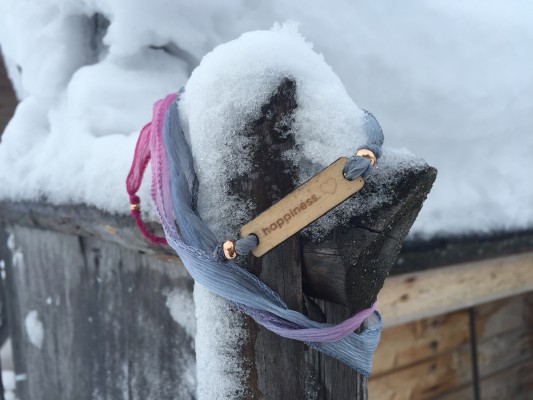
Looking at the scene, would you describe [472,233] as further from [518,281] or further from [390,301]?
[518,281]

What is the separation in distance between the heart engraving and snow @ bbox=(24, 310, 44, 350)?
1499mm

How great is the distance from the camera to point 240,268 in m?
0.65

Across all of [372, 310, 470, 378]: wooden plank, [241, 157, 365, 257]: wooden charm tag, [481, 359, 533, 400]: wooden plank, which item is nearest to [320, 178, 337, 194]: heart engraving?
[241, 157, 365, 257]: wooden charm tag

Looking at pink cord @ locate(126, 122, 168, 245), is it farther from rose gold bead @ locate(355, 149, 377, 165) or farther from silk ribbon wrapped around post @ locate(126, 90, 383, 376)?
rose gold bead @ locate(355, 149, 377, 165)

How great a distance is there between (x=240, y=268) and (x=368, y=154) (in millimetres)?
209

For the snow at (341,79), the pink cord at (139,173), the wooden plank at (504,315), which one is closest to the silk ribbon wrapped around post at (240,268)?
the pink cord at (139,173)

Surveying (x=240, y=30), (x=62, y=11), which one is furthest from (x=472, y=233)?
(x=62, y=11)

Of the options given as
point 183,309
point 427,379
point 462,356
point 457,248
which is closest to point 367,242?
point 183,309

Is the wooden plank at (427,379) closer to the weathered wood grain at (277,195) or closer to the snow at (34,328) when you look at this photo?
the snow at (34,328)

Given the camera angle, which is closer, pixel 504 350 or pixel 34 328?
pixel 34 328

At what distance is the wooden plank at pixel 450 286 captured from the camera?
4.76 feet

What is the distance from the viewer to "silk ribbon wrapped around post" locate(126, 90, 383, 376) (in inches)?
24.9

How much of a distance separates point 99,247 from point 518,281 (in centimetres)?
140

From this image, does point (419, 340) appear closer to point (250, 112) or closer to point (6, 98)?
point (250, 112)
